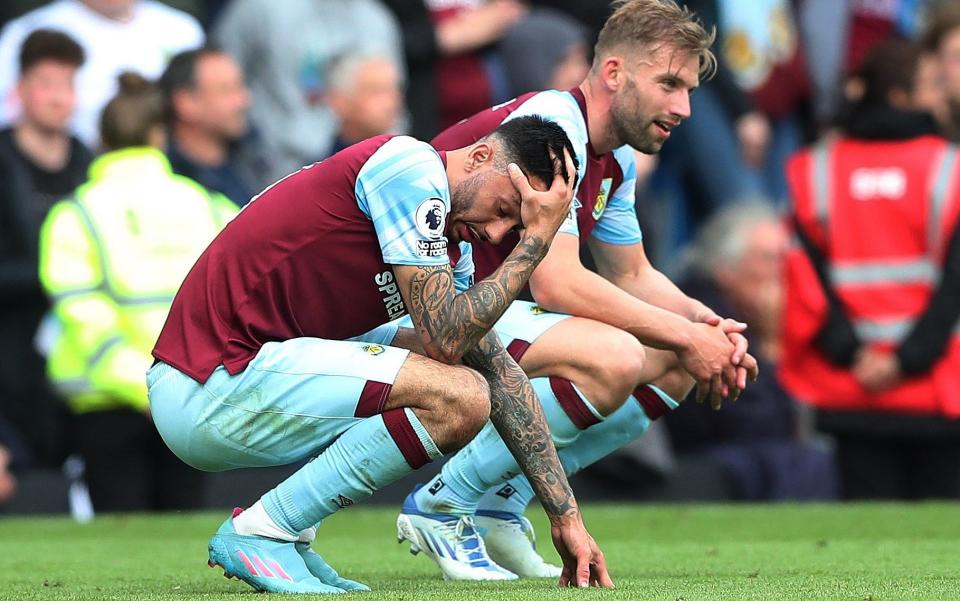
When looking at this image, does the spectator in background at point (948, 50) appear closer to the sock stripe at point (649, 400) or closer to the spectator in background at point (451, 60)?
the spectator in background at point (451, 60)

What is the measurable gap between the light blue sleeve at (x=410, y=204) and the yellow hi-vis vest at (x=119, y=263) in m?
3.81

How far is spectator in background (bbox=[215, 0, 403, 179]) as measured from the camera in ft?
36.4

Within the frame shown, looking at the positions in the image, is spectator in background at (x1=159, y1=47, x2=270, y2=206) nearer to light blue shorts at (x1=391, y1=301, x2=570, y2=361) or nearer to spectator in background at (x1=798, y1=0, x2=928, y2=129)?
light blue shorts at (x1=391, y1=301, x2=570, y2=361)

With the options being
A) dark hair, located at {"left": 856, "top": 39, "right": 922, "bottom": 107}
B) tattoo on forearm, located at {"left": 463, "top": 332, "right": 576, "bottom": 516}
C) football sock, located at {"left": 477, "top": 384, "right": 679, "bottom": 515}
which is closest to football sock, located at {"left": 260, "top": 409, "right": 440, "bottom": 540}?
tattoo on forearm, located at {"left": 463, "top": 332, "right": 576, "bottom": 516}

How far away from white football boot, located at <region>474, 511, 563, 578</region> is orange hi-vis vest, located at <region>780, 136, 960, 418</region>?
363cm

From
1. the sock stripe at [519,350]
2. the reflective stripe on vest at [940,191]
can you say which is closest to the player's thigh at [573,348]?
the sock stripe at [519,350]

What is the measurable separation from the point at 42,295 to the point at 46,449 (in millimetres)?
816

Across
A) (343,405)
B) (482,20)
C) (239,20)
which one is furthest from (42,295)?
(343,405)

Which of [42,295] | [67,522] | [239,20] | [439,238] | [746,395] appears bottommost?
[746,395]

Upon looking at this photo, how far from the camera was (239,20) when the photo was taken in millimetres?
11266

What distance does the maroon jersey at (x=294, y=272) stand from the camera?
5469 millimetres

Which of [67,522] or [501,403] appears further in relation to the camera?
[67,522]

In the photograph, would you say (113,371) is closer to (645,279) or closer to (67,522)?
(67,522)

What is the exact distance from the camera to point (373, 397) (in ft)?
17.7
